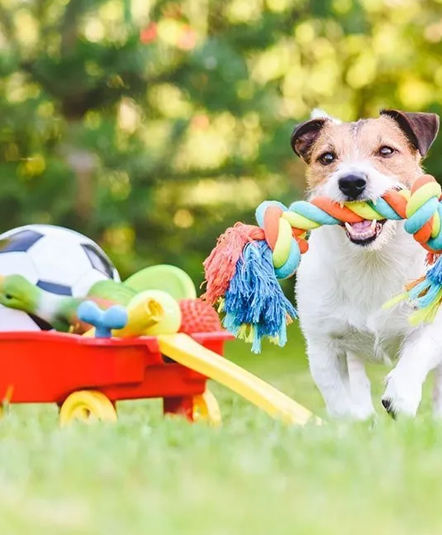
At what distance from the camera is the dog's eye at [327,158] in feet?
13.9

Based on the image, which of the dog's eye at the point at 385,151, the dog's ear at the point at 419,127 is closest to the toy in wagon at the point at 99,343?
the dog's eye at the point at 385,151

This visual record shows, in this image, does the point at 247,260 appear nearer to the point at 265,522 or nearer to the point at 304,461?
the point at 304,461

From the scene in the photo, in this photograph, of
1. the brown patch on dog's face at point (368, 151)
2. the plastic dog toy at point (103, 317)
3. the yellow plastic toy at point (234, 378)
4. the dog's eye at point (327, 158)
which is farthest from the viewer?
the dog's eye at point (327, 158)

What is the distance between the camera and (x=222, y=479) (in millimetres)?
2438

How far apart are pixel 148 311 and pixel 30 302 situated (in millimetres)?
523

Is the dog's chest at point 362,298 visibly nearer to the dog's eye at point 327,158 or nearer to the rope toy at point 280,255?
the rope toy at point 280,255

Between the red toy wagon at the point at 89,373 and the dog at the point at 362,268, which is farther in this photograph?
the dog at the point at 362,268

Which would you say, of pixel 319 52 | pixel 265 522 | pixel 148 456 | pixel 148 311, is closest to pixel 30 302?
pixel 148 311

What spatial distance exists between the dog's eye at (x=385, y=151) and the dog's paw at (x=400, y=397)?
958 millimetres

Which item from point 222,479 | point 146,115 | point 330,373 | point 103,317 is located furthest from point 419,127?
point 146,115

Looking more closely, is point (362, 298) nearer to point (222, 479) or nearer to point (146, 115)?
point (222, 479)

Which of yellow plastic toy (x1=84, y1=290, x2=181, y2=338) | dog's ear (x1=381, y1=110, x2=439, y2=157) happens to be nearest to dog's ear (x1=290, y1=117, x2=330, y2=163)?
dog's ear (x1=381, y1=110, x2=439, y2=157)

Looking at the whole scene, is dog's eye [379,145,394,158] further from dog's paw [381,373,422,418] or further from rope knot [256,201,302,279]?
dog's paw [381,373,422,418]

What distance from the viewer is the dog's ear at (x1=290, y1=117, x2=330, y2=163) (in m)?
4.43
